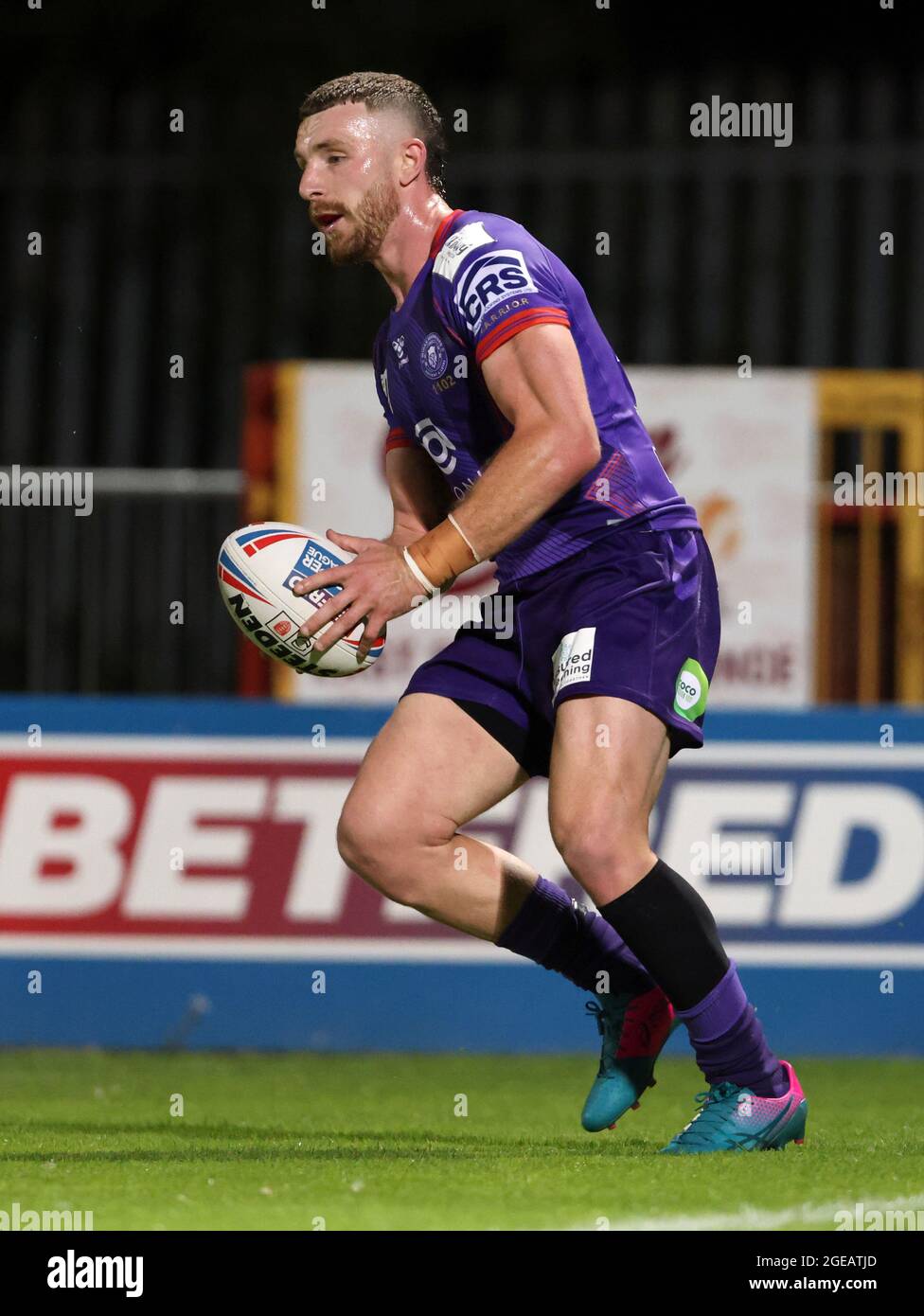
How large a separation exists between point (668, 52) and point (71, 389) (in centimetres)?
596

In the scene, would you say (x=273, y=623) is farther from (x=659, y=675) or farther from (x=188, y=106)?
(x=188, y=106)

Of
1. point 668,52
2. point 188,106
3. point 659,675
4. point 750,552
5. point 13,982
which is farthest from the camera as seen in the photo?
point 668,52

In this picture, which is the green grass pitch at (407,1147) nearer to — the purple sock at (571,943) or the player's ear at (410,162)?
the purple sock at (571,943)

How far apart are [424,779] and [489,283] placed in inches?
42.4

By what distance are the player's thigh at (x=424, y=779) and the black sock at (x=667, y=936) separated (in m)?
0.42

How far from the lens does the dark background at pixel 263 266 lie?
10.1 m

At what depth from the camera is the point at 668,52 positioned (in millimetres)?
15047

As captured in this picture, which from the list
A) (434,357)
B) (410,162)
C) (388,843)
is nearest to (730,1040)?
(388,843)

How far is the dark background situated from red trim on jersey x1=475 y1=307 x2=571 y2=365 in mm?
5246

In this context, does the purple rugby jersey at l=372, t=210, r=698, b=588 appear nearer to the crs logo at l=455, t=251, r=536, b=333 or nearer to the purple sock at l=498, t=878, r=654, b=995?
the crs logo at l=455, t=251, r=536, b=333

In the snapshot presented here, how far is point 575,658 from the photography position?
491cm

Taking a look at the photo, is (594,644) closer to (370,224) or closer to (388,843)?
(388,843)

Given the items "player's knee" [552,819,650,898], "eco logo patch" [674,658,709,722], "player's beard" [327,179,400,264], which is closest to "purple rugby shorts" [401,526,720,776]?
"eco logo patch" [674,658,709,722]

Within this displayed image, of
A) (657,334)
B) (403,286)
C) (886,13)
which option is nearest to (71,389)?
(657,334)
